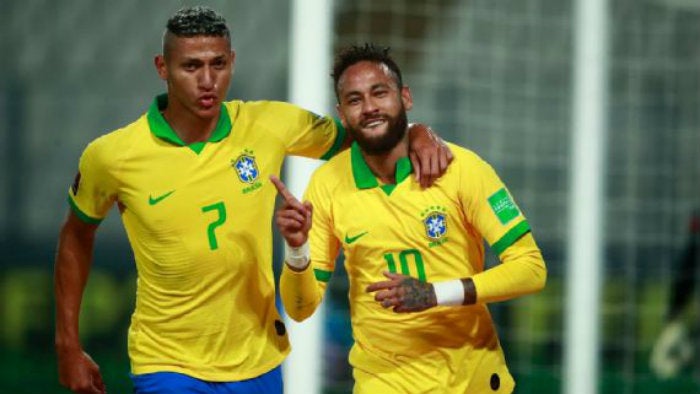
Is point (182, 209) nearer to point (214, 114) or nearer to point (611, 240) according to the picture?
point (214, 114)

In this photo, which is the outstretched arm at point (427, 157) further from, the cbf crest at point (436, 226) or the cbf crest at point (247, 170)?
the cbf crest at point (247, 170)

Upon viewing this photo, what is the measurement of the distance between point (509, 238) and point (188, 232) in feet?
2.85

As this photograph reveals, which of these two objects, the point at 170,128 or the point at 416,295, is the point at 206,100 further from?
the point at 416,295

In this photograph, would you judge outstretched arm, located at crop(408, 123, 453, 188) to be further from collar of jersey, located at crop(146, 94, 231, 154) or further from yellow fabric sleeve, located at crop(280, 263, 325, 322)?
collar of jersey, located at crop(146, 94, 231, 154)

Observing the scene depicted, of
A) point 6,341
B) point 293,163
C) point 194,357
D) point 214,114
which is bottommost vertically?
point 6,341

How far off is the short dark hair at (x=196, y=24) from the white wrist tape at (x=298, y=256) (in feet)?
2.01

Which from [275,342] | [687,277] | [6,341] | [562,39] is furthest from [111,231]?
[275,342]

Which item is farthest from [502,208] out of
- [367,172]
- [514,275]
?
[367,172]

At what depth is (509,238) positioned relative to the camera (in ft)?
11.7

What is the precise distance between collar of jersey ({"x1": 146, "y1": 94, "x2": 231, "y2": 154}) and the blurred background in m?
2.24

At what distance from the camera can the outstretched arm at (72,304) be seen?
11.7ft

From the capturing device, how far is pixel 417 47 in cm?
612

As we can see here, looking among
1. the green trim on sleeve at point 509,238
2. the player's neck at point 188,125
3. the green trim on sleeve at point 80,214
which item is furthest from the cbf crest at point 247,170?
the green trim on sleeve at point 509,238

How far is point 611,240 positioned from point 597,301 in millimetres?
2817
